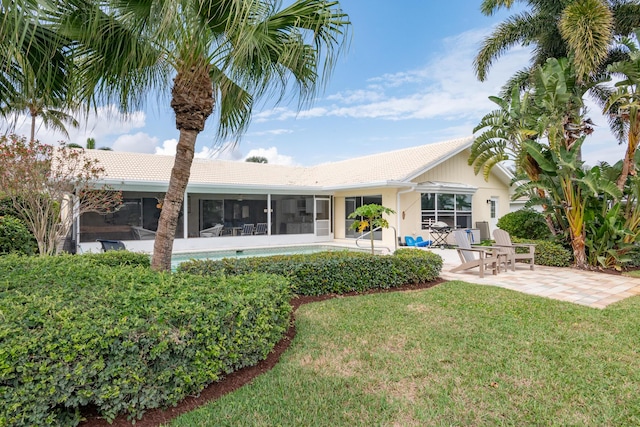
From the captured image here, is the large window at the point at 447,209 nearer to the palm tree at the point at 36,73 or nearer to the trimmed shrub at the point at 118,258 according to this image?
the trimmed shrub at the point at 118,258

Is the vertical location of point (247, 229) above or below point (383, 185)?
below

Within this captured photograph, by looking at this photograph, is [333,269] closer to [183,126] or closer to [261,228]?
[183,126]

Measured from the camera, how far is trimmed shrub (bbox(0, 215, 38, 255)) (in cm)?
1030

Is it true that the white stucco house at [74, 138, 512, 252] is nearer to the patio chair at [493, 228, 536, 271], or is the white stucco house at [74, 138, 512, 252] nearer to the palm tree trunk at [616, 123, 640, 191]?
the patio chair at [493, 228, 536, 271]

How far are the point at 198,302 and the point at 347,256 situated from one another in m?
5.13

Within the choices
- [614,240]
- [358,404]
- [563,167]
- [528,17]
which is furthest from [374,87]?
[358,404]

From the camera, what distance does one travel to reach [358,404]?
3.50 m

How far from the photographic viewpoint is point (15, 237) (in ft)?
34.4

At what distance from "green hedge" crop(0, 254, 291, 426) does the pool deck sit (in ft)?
22.0

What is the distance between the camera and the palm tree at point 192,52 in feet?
14.1

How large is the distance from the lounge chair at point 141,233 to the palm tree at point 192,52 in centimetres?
1286

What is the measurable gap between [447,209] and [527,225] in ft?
18.3

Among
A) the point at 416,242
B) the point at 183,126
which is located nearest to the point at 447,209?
the point at 416,242

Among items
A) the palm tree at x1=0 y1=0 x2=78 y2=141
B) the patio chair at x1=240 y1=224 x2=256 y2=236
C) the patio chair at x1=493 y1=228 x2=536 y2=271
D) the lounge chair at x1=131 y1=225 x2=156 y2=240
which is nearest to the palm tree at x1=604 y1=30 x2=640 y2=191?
the patio chair at x1=493 y1=228 x2=536 y2=271
